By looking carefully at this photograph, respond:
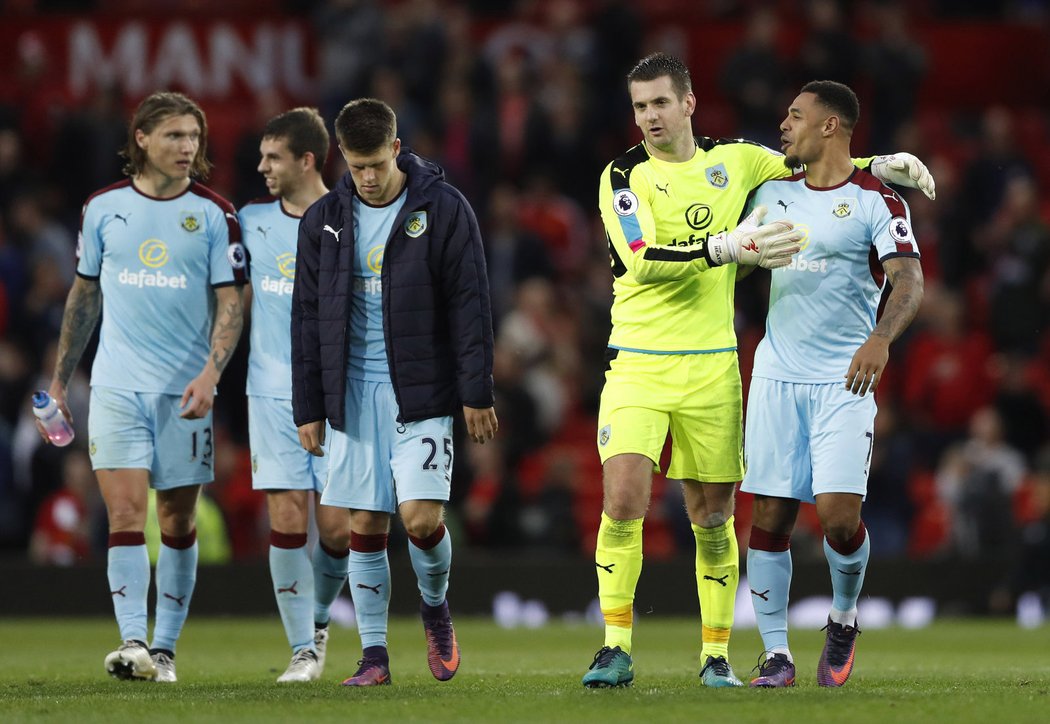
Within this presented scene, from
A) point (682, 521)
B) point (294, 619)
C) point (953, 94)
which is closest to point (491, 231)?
point (682, 521)

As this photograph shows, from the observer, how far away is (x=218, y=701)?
294 inches

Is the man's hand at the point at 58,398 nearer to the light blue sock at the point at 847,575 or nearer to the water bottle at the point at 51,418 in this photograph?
the water bottle at the point at 51,418

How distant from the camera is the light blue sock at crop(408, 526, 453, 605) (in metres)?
8.17

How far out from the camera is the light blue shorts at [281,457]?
8.97 m

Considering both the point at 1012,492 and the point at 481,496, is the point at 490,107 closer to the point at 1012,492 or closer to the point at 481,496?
the point at 481,496

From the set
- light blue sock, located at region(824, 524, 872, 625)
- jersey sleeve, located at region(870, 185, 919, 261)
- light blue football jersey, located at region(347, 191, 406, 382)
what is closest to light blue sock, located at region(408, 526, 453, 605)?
light blue football jersey, located at region(347, 191, 406, 382)

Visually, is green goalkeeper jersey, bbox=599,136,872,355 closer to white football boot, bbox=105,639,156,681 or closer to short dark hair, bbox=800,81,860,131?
short dark hair, bbox=800,81,860,131

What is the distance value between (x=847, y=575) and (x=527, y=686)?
62.2 inches

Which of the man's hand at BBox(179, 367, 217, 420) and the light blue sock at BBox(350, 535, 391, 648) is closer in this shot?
the light blue sock at BBox(350, 535, 391, 648)

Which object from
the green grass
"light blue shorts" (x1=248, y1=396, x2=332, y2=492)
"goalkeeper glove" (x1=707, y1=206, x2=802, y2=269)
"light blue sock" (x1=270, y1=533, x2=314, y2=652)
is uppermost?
"goalkeeper glove" (x1=707, y1=206, x2=802, y2=269)

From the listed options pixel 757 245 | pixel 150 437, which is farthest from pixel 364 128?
pixel 150 437

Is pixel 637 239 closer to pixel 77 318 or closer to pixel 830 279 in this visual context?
pixel 830 279

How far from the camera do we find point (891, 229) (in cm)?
791

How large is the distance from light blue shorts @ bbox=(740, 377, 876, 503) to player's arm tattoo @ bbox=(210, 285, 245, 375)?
2.72m
